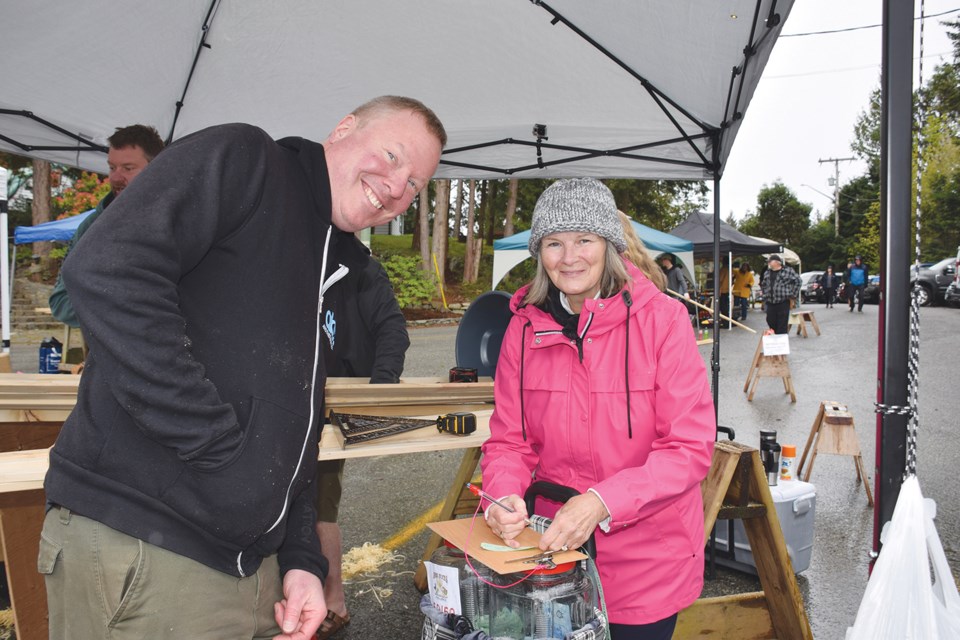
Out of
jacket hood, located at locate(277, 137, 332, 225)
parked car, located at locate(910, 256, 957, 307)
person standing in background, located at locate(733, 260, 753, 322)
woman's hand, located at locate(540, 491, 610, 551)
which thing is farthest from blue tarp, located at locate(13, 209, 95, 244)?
parked car, located at locate(910, 256, 957, 307)

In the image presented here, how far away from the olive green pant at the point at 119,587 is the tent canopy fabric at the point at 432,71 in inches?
137

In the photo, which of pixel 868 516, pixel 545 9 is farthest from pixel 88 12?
pixel 868 516

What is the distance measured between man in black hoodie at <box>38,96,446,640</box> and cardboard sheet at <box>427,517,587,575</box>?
521 mm

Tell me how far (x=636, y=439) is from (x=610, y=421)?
0.32 feet

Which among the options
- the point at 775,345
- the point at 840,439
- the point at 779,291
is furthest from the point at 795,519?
the point at 779,291

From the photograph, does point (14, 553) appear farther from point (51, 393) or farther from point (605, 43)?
point (605, 43)

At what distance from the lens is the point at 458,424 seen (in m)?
2.89

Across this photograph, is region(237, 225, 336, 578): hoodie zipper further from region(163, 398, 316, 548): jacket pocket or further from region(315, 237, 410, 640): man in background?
region(315, 237, 410, 640): man in background

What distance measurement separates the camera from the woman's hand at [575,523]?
68.4 inches

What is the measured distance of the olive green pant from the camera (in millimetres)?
1264

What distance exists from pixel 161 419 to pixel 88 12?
12.5ft

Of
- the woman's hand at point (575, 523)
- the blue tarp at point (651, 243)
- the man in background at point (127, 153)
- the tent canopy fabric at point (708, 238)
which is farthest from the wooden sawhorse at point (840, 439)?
the tent canopy fabric at point (708, 238)

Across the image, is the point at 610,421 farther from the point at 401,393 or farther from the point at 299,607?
the point at 401,393

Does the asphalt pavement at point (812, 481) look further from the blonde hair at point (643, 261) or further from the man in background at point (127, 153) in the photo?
the man in background at point (127, 153)
